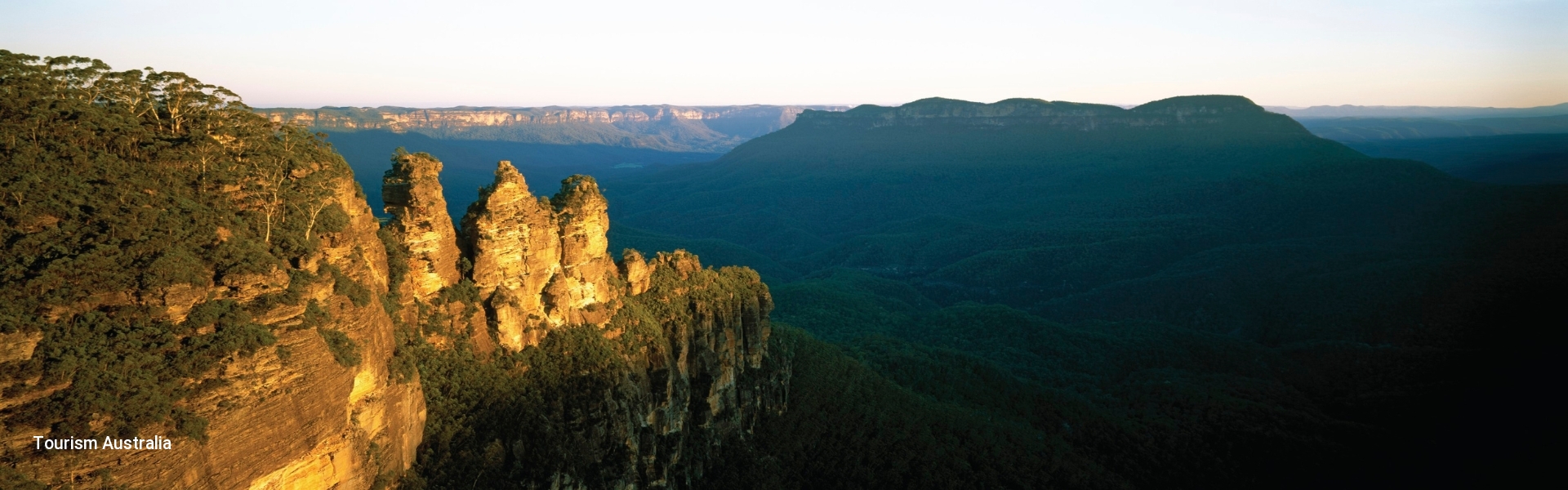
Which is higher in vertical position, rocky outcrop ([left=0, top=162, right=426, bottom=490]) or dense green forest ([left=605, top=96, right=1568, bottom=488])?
rocky outcrop ([left=0, top=162, right=426, bottom=490])

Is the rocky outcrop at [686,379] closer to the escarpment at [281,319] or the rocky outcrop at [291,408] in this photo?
the escarpment at [281,319]

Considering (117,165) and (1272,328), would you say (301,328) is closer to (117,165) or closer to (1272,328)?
(117,165)

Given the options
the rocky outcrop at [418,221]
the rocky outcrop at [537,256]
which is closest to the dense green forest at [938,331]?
the rocky outcrop at [418,221]

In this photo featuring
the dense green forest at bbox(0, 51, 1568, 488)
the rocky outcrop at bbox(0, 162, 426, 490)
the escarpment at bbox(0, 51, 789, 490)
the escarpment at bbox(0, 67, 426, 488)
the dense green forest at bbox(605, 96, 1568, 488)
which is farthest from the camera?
the dense green forest at bbox(605, 96, 1568, 488)

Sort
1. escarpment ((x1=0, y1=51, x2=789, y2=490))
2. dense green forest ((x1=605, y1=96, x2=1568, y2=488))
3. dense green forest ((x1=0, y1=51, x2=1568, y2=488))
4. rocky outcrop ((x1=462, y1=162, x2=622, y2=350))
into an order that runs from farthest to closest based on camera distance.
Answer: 1. dense green forest ((x1=605, y1=96, x2=1568, y2=488))
2. rocky outcrop ((x1=462, y1=162, x2=622, y2=350))
3. dense green forest ((x1=0, y1=51, x2=1568, y2=488))
4. escarpment ((x1=0, y1=51, x2=789, y2=490))

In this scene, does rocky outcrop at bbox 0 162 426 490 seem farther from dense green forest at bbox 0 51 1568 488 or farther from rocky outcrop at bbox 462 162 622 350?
rocky outcrop at bbox 462 162 622 350

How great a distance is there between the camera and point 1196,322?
94688 mm

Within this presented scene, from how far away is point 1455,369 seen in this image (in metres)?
60.3

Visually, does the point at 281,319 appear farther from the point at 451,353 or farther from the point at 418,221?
the point at 451,353

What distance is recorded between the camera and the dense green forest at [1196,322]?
50.7 meters

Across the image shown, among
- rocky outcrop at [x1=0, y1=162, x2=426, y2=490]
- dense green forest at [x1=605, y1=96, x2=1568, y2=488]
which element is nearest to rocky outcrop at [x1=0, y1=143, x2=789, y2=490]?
rocky outcrop at [x1=0, y1=162, x2=426, y2=490]

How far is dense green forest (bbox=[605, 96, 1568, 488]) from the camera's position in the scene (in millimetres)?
50688

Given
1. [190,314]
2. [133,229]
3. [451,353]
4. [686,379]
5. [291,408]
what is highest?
[133,229]

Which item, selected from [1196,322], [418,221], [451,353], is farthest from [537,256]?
[1196,322]
